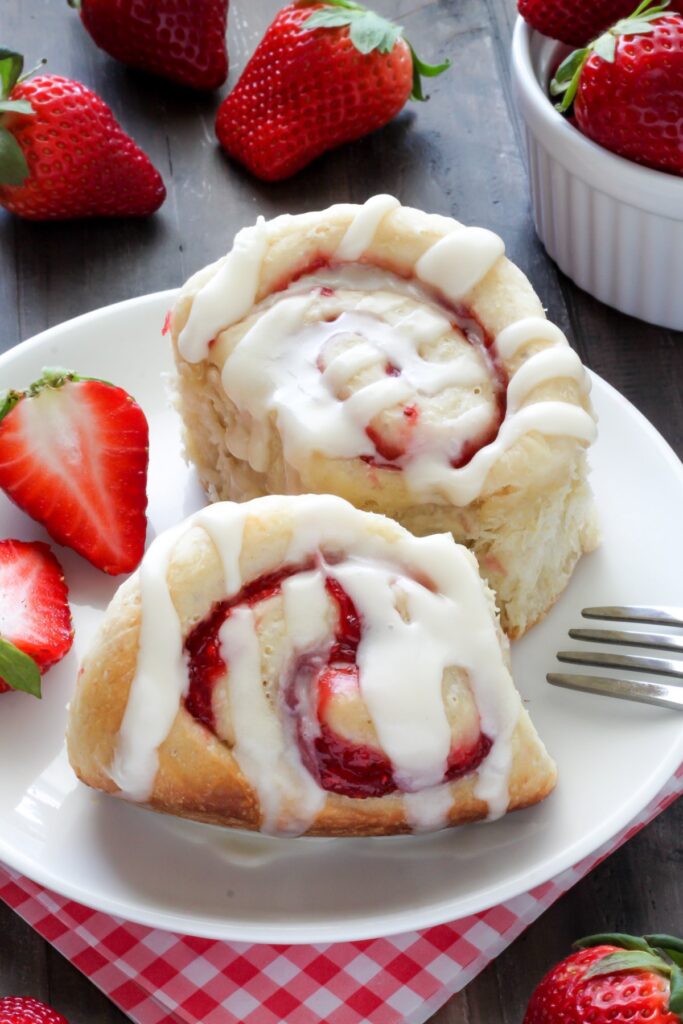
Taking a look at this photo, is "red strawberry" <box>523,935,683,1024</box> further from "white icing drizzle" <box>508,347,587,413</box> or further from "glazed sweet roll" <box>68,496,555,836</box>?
"white icing drizzle" <box>508,347,587,413</box>

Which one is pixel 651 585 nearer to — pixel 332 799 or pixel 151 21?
pixel 332 799

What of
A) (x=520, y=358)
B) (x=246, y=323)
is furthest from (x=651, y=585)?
(x=246, y=323)

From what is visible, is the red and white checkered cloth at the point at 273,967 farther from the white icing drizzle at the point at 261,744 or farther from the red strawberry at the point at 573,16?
the red strawberry at the point at 573,16

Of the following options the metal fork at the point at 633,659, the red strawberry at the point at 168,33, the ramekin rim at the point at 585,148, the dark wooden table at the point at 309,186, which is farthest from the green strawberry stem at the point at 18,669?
the red strawberry at the point at 168,33

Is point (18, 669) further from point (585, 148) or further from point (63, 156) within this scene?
point (585, 148)

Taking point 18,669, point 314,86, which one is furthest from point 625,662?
point 314,86
